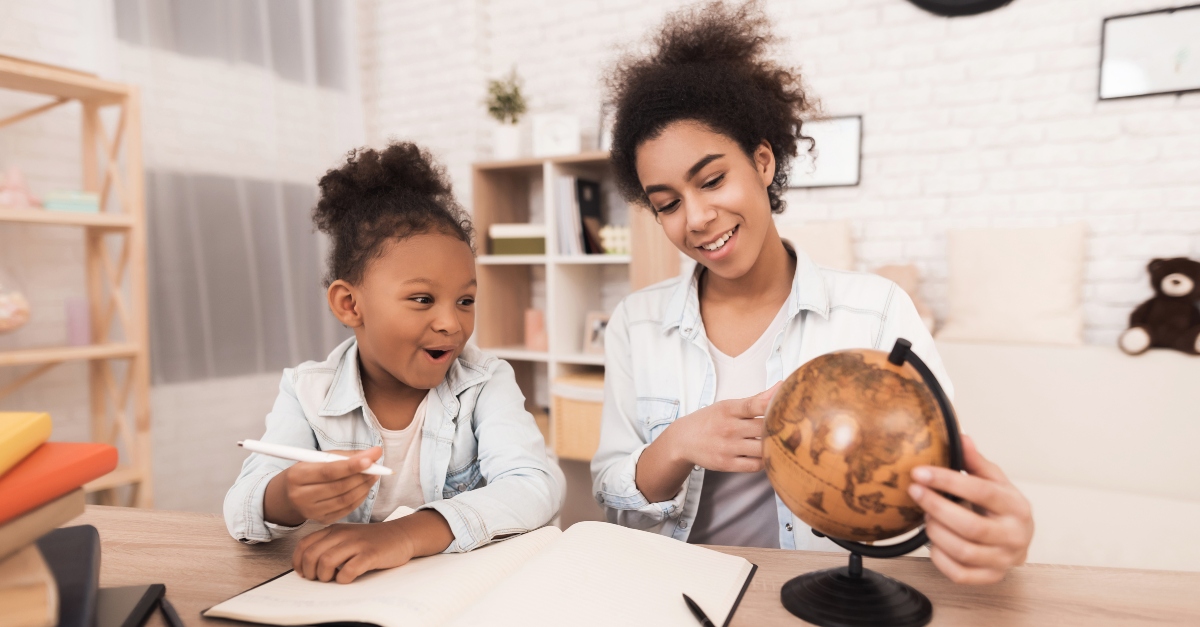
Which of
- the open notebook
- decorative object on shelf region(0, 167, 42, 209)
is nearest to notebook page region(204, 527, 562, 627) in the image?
the open notebook

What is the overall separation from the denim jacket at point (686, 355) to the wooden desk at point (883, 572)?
388mm

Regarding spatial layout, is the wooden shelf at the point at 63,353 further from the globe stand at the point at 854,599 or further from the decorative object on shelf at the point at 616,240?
the globe stand at the point at 854,599

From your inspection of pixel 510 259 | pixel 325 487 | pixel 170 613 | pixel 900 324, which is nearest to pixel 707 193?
pixel 900 324

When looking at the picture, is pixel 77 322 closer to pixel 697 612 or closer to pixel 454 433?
pixel 454 433

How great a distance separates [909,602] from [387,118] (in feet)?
13.7

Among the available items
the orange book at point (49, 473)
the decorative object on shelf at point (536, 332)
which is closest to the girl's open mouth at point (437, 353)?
the orange book at point (49, 473)

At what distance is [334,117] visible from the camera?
12.7 ft

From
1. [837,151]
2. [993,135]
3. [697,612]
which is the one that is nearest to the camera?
[697,612]

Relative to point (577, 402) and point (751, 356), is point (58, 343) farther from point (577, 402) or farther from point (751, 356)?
point (751, 356)

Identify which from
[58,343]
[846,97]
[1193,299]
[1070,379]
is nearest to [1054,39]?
[846,97]

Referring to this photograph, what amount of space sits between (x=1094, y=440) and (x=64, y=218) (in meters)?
3.58

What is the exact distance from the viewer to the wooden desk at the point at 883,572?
2.37ft

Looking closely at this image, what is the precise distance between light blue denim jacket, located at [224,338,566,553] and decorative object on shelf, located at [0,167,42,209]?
5.99 ft

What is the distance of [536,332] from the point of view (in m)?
3.80
